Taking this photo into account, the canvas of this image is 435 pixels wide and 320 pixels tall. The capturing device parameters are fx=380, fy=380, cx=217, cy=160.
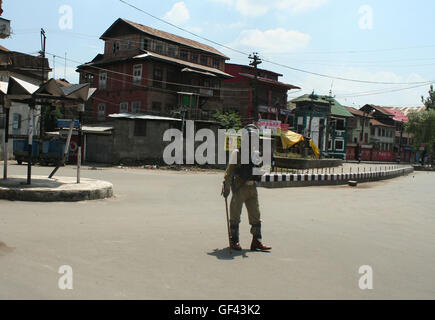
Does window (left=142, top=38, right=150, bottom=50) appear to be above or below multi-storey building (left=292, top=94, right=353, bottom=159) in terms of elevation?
above

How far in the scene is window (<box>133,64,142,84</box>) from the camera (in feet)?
121

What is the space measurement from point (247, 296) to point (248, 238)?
114 inches

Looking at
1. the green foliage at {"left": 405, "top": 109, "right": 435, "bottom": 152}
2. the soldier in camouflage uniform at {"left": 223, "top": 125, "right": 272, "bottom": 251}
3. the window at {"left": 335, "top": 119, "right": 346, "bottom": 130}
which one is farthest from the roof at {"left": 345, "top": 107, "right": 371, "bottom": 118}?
the soldier in camouflage uniform at {"left": 223, "top": 125, "right": 272, "bottom": 251}

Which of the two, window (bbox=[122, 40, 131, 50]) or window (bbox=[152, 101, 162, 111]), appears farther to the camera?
window (bbox=[122, 40, 131, 50])

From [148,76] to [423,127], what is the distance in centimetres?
4652

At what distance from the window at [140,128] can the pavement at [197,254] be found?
20361mm

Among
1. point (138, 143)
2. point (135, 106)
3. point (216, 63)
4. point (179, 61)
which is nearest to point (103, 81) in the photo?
point (135, 106)

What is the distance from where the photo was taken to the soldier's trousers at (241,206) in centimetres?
580

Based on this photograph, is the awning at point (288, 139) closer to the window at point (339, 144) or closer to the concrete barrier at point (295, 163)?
the concrete barrier at point (295, 163)

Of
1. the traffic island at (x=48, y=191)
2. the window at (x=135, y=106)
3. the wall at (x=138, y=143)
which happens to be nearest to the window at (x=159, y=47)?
the window at (x=135, y=106)

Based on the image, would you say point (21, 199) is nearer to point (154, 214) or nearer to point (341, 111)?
point (154, 214)

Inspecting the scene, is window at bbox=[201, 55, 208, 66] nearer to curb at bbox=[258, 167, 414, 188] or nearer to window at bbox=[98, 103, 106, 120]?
window at bbox=[98, 103, 106, 120]

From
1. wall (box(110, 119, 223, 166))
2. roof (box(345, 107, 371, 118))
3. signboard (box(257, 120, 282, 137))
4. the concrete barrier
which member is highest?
roof (box(345, 107, 371, 118))
